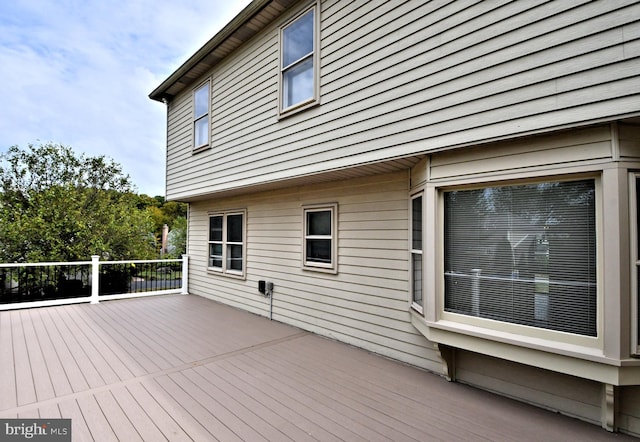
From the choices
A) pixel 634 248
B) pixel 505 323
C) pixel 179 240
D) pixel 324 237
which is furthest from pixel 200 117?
pixel 179 240

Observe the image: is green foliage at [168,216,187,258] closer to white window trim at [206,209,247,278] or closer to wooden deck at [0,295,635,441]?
white window trim at [206,209,247,278]

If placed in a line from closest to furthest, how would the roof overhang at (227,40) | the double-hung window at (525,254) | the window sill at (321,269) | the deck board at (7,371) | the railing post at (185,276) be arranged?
the double-hung window at (525,254) < the deck board at (7,371) < the window sill at (321,269) < the roof overhang at (227,40) < the railing post at (185,276)

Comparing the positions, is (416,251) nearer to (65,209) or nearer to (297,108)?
(297,108)

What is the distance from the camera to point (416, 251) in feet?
11.7

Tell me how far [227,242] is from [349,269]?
12.2 feet

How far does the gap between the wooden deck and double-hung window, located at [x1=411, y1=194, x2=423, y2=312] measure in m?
0.83

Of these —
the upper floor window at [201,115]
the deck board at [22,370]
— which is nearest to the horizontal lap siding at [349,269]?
the upper floor window at [201,115]

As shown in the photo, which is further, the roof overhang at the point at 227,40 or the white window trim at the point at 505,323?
the roof overhang at the point at 227,40

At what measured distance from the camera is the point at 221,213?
7.41 metres

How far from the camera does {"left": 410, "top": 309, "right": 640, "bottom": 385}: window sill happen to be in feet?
7.06

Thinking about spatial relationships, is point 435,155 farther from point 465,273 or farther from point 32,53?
point 32,53

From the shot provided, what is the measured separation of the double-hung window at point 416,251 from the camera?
3.54 meters

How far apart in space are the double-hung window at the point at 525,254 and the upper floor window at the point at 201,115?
562 cm

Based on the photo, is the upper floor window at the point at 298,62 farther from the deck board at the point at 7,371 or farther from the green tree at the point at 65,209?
the green tree at the point at 65,209
